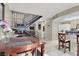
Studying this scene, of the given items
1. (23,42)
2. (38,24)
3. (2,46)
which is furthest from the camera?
(38,24)

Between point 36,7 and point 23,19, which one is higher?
point 36,7

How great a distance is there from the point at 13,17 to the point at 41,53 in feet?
3.07

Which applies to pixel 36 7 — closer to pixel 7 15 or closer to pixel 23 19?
pixel 23 19

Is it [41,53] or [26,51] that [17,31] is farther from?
[41,53]

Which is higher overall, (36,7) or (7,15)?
(36,7)

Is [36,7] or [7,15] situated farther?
[36,7]

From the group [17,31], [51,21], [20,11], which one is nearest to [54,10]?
[51,21]

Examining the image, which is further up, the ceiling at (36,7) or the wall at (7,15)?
the ceiling at (36,7)

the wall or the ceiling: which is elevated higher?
the ceiling

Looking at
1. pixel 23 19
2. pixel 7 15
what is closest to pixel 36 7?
pixel 23 19

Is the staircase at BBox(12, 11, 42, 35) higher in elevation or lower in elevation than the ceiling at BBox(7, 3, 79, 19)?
lower

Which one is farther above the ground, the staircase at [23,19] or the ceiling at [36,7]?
the ceiling at [36,7]

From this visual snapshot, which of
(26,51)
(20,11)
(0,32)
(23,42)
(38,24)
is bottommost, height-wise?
(26,51)

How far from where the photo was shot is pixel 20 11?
233 centimetres
